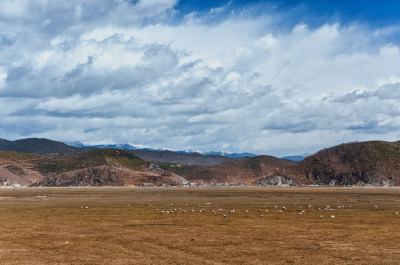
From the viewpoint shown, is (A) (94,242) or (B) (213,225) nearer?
(A) (94,242)

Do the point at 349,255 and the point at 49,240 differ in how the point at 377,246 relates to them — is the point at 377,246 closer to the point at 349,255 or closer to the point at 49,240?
the point at 349,255

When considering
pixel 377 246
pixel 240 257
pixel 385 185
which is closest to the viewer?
pixel 240 257

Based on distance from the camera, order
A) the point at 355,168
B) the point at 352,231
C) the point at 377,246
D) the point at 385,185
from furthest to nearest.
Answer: the point at 355,168 → the point at 385,185 → the point at 352,231 → the point at 377,246

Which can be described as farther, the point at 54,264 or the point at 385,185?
the point at 385,185

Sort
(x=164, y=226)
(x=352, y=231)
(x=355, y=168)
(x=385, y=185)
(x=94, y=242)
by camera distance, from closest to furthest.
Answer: (x=94, y=242) < (x=352, y=231) < (x=164, y=226) < (x=385, y=185) < (x=355, y=168)

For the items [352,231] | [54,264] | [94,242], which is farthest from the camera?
[352,231]

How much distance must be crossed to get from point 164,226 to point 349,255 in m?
14.2

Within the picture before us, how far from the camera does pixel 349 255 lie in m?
19.5

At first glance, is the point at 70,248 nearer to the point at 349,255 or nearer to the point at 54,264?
the point at 54,264

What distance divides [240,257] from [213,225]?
11247 millimetres

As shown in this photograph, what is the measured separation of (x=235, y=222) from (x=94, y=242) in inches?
475

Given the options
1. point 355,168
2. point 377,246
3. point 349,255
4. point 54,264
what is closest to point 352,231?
point 377,246

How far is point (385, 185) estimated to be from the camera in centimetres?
17725

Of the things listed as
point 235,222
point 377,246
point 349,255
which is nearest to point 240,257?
point 349,255
